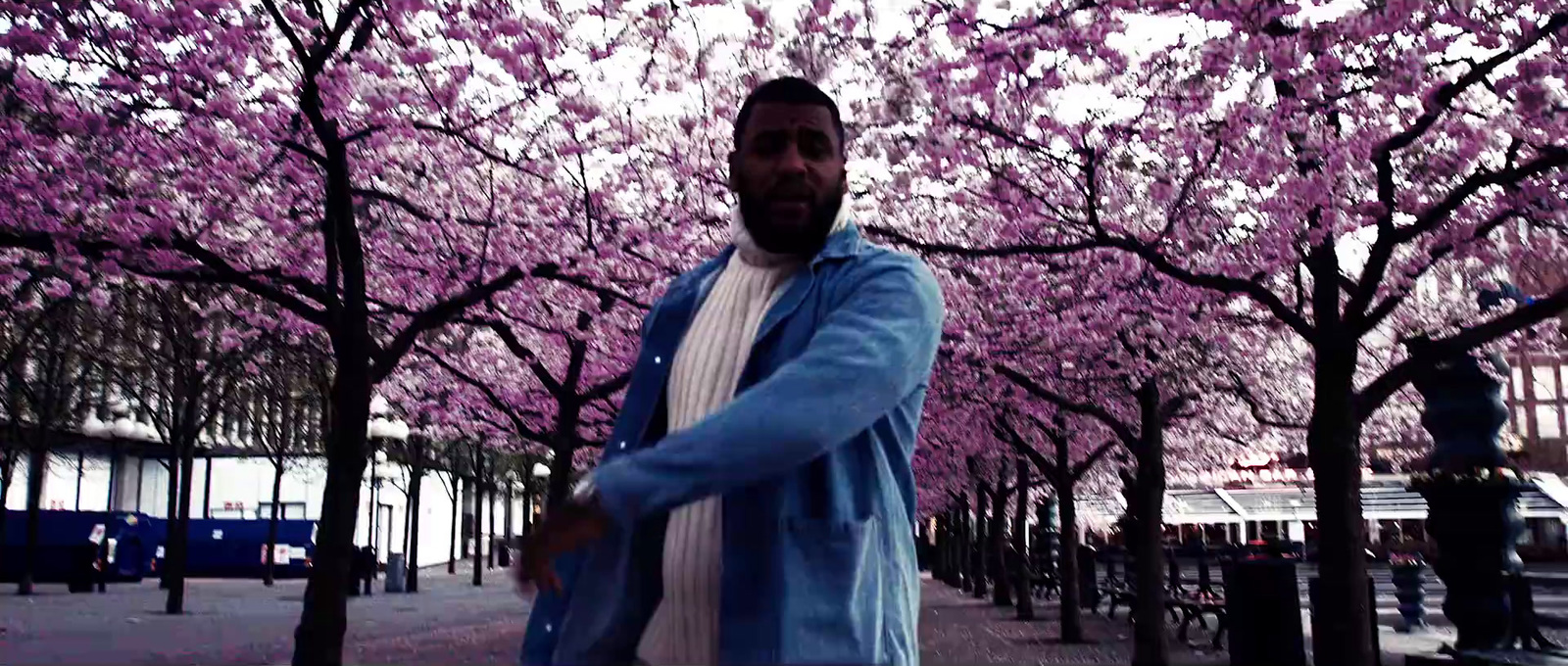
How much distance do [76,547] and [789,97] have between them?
3552 centimetres

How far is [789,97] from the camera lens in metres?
2.12

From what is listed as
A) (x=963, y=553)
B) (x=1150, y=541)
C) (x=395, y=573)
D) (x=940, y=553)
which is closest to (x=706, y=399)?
(x=1150, y=541)

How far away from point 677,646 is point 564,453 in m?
15.2

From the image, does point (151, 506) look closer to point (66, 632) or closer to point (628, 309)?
point (66, 632)

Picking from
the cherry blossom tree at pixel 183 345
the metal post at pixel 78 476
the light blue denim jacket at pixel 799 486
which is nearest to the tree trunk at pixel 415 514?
the cherry blossom tree at pixel 183 345

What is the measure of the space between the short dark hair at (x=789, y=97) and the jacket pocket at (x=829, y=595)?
619 millimetres

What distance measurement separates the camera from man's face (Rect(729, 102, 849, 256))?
210 centimetres

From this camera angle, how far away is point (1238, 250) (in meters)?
12.4

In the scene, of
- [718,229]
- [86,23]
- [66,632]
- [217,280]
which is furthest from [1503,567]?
[66,632]

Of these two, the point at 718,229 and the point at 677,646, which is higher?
the point at 718,229

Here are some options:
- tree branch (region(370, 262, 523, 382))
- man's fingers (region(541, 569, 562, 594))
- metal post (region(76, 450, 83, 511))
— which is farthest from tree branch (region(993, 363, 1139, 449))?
metal post (region(76, 450, 83, 511))

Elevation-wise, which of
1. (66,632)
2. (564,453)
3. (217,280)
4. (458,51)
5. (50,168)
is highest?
(458,51)

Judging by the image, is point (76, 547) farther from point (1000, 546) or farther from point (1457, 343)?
point (1457, 343)

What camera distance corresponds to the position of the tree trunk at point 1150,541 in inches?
547
